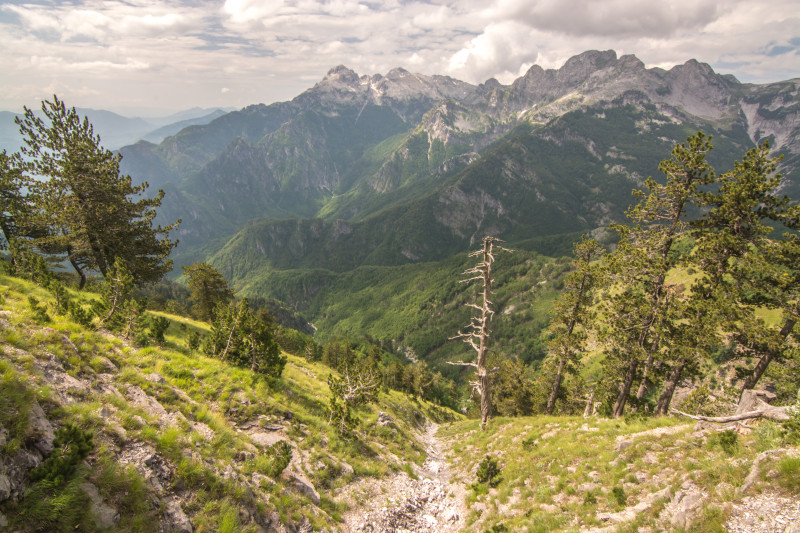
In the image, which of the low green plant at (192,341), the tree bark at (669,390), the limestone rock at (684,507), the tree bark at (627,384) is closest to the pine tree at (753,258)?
the tree bark at (669,390)

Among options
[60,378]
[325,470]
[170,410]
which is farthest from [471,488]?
[60,378]

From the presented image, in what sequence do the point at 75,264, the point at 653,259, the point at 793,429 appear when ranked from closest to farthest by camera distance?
1. the point at 793,429
2. the point at 653,259
3. the point at 75,264

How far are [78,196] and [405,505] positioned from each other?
36420mm

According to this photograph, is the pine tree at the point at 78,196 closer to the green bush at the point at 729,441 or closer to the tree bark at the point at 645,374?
the green bush at the point at 729,441

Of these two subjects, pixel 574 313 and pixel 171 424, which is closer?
pixel 171 424

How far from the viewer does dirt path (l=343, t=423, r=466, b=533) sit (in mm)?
14188

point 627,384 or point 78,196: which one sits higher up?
point 78,196

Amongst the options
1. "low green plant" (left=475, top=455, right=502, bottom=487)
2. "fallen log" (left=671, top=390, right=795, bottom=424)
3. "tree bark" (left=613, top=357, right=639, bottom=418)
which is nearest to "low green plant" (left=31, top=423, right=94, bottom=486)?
"low green plant" (left=475, top=455, right=502, bottom=487)

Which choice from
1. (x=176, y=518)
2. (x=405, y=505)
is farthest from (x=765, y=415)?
(x=176, y=518)

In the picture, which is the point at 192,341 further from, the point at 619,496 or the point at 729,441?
the point at 729,441

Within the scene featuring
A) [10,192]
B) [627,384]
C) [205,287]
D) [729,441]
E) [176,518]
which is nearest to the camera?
[176,518]

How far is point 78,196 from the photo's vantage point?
95.5 ft

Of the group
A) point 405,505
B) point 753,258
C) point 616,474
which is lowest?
point 405,505

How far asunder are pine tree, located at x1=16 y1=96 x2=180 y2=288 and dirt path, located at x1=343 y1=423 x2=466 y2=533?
27764 millimetres
